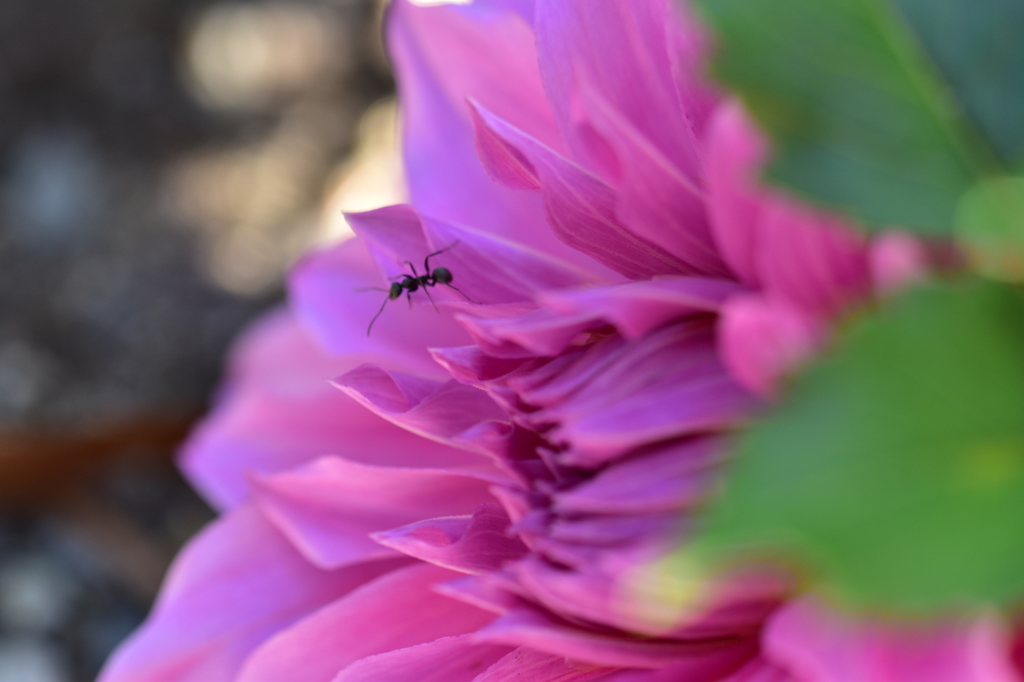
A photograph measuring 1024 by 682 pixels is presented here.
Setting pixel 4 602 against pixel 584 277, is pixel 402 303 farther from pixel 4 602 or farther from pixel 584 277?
pixel 4 602

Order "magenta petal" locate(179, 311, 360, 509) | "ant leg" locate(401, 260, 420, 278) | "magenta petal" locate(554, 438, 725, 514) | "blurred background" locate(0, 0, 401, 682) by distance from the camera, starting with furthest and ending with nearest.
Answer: "blurred background" locate(0, 0, 401, 682), "magenta petal" locate(179, 311, 360, 509), "ant leg" locate(401, 260, 420, 278), "magenta petal" locate(554, 438, 725, 514)

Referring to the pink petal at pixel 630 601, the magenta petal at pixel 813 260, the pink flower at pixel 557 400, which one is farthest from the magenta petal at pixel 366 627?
the magenta petal at pixel 813 260

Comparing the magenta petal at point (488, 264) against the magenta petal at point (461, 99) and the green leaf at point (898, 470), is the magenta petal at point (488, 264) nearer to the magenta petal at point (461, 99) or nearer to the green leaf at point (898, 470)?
the magenta petal at point (461, 99)

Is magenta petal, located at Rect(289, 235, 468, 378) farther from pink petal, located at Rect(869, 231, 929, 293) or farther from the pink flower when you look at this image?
pink petal, located at Rect(869, 231, 929, 293)

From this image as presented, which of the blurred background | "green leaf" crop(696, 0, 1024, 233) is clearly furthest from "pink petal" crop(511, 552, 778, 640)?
the blurred background

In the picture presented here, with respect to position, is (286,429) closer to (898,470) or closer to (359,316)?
(359,316)

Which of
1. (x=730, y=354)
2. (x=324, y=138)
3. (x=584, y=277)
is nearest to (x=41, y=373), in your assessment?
(x=324, y=138)
